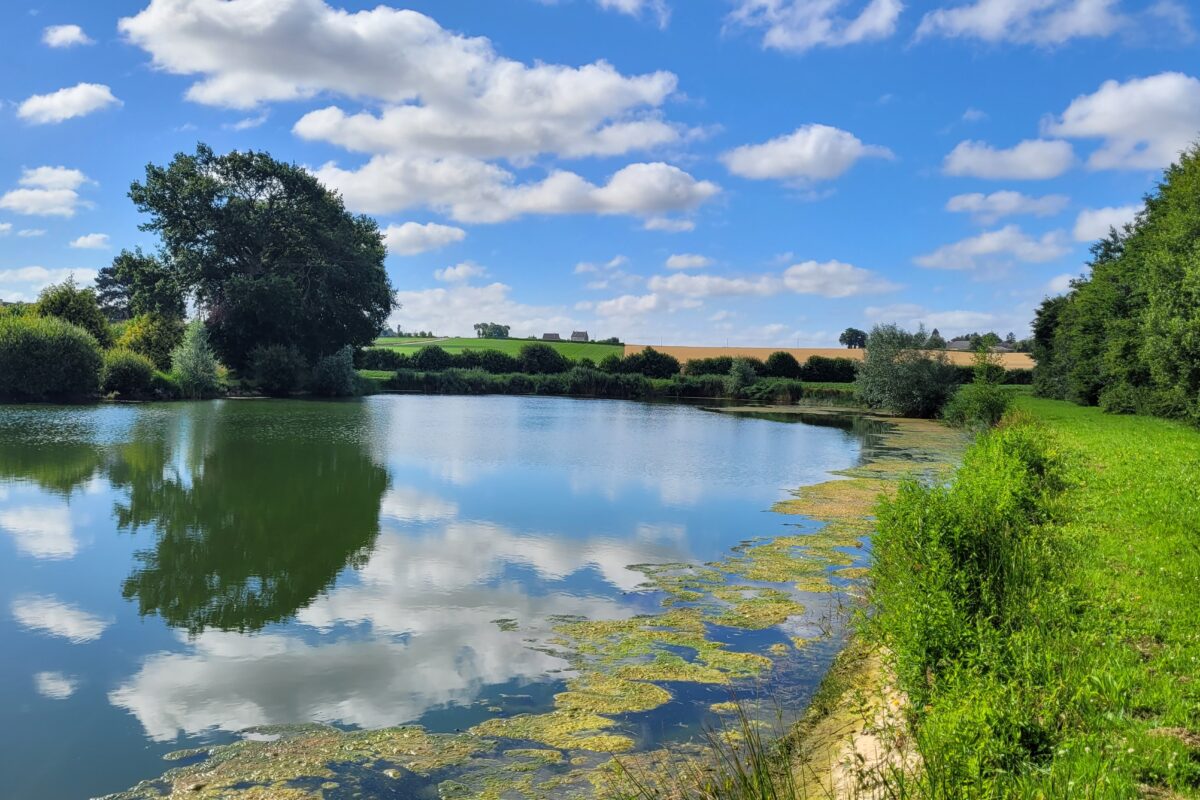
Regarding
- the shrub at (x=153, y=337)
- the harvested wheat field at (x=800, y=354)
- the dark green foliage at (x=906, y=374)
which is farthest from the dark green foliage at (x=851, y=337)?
the shrub at (x=153, y=337)

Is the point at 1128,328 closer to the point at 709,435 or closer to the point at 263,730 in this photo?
the point at 709,435

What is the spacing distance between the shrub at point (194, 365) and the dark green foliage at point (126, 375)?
1.71 m

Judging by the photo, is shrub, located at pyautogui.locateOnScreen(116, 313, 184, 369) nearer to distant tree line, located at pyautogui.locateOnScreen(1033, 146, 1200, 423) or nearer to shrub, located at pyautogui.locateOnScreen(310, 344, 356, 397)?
shrub, located at pyautogui.locateOnScreen(310, 344, 356, 397)

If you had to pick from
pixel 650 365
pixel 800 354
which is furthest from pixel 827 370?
pixel 650 365

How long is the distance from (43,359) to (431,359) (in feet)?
120

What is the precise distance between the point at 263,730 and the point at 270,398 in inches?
1776

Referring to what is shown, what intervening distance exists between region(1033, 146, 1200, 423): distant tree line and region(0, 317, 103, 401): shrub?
147 feet

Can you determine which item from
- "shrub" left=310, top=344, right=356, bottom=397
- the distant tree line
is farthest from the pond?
"shrub" left=310, top=344, right=356, bottom=397

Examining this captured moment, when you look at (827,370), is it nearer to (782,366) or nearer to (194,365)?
(782,366)

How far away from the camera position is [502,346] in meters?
88.7

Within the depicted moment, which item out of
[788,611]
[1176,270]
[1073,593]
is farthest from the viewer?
[1176,270]

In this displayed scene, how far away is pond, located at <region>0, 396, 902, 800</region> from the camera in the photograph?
642 centimetres

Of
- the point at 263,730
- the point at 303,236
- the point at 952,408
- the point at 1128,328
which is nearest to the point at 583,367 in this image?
the point at 303,236

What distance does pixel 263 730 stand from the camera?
609 cm
